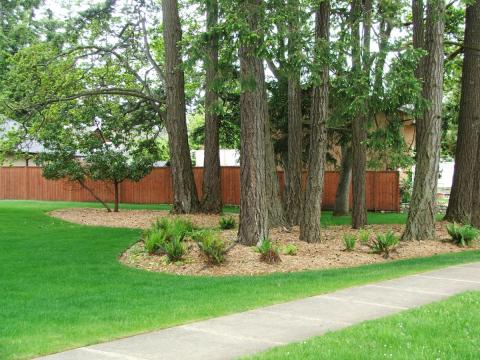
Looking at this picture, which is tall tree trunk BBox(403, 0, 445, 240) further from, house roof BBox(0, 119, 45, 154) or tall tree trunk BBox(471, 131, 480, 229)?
house roof BBox(0, 119, 45, 154)

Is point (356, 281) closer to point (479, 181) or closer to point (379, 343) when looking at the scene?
point (379, 343)

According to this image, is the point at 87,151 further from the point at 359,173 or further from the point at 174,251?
the point at 174,251

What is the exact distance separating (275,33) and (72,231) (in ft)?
28.8

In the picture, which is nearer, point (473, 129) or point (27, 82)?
point (473, 129)

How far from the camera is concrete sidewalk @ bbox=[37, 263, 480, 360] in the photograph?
5.75 meters

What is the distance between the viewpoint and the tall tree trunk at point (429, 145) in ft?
50.5

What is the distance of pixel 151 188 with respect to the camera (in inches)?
1335

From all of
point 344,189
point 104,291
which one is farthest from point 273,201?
point 344,189

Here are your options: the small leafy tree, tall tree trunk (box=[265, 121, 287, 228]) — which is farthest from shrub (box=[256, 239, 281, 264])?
the small leafy tree

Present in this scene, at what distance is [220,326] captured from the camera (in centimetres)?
682

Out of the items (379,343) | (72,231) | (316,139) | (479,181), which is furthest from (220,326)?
(479,181)

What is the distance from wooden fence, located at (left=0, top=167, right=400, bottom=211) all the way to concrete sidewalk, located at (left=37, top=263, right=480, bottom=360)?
63.1ft

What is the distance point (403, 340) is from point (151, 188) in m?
28.8

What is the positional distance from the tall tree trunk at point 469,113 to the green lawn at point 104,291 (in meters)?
5.22
